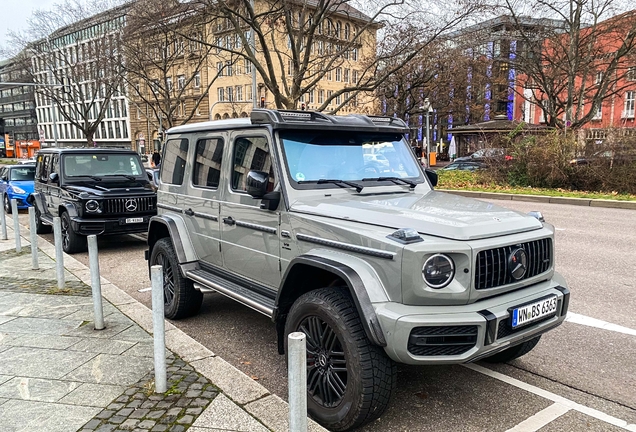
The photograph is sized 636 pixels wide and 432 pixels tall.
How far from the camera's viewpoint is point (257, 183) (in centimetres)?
378

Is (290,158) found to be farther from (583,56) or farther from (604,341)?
(583,56)

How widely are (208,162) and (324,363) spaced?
2.54 meters

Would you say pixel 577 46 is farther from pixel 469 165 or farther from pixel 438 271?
pixel 438 271

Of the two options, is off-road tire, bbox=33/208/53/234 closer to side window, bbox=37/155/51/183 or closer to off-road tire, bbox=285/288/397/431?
side window, bbox=37/155/51/183

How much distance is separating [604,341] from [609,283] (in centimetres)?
225

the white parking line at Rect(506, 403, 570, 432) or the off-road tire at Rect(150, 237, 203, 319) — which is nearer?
the white parking line at Rect(506, 403, 570, 432)

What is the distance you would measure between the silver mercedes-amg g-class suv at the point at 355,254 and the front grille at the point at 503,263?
1cm

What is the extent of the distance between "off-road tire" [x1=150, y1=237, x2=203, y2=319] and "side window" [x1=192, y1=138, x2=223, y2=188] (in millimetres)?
847

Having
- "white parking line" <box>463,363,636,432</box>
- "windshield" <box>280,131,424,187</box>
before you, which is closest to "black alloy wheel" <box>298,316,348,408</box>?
"windshield" <box>280,131,424,187</box>

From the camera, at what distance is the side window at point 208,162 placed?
15.7 ft

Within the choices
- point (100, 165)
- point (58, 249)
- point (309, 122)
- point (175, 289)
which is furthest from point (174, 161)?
point (100, 165)

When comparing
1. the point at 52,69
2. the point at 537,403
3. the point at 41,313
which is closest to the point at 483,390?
the point at 537,403

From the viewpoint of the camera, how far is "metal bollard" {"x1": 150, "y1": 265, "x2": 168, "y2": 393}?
11.7 ft

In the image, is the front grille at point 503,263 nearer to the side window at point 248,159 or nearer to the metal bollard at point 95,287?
the side window at point 248,159
